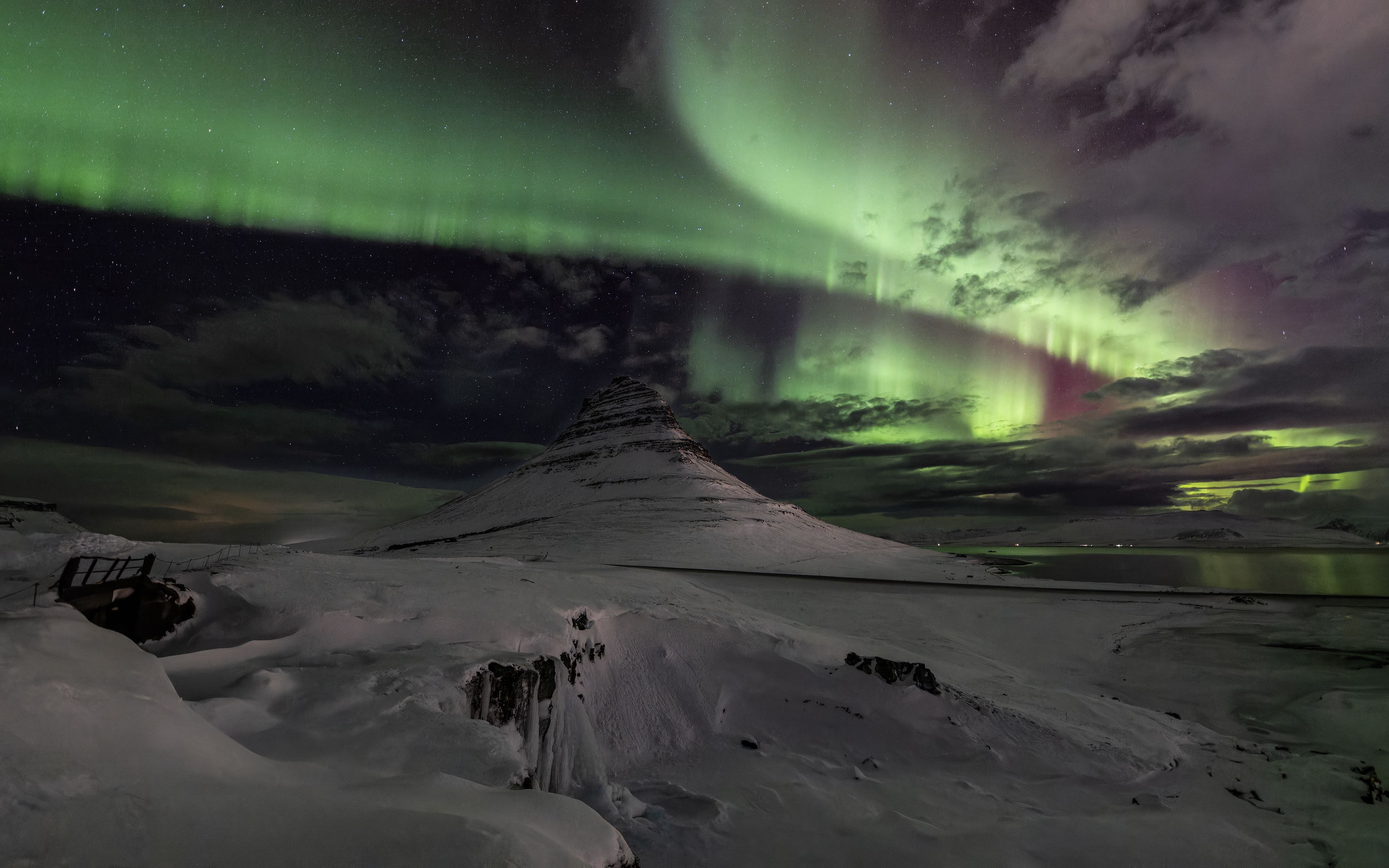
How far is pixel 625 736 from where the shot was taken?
39.6 feet

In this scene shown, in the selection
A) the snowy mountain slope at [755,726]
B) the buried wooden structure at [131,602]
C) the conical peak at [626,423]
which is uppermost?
the conical peak at [626,423]

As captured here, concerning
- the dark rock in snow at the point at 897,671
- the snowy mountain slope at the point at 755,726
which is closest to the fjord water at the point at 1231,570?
the snowy mountain slope at the point at 755,726

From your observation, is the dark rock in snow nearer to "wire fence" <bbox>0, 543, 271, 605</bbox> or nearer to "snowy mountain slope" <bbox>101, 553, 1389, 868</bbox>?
"snowy mountain slope" <bbox>101, 553, 1389, 868</bbox>

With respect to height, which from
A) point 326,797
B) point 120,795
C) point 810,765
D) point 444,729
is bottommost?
point 810,765

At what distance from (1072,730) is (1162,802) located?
2.69 meters

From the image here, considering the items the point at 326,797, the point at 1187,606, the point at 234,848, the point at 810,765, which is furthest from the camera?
the point at 1187,606

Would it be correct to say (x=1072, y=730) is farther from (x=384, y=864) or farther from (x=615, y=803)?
(x=384, y=864)

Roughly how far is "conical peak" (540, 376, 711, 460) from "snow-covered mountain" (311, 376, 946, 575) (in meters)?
0.51

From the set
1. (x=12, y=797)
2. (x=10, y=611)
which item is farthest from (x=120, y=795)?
(x=10, y=611)

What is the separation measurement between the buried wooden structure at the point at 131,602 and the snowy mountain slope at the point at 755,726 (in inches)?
13.9

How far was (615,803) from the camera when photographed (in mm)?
9328

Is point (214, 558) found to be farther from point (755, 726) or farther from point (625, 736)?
point (755, 726)

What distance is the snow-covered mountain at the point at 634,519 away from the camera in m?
65.2

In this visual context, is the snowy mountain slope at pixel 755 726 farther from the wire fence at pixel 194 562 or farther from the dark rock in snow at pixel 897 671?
the wire fence at pixel 194 562
